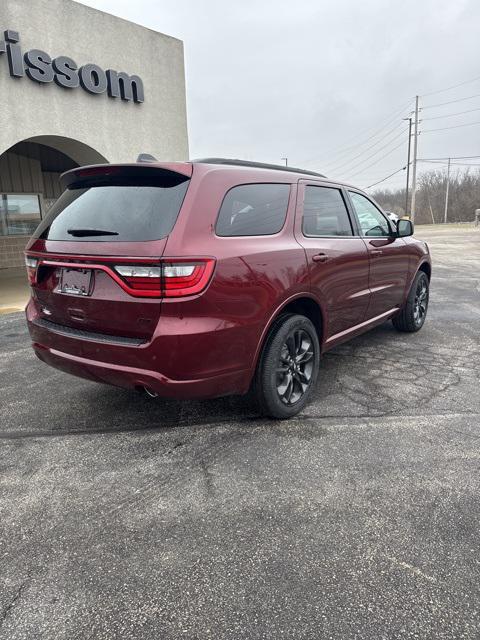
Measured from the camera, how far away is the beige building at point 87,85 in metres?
7.98

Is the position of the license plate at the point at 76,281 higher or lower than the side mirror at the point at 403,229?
lower

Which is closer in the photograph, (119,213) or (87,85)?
(119,213)

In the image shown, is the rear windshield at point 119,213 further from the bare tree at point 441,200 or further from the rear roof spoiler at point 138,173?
the bare tree at point 441,200

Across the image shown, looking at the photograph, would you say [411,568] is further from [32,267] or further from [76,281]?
[32,267]

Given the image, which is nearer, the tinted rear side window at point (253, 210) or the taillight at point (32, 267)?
the tinted rear side window at point (253, 210)

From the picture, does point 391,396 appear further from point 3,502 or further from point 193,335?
point 3,502

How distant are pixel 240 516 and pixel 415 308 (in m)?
4.12

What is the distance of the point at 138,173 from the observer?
2.80 meters

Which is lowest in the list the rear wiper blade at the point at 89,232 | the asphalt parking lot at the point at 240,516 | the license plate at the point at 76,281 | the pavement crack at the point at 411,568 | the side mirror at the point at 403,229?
the pavement crack at the point at 411,568

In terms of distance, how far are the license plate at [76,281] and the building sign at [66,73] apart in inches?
274

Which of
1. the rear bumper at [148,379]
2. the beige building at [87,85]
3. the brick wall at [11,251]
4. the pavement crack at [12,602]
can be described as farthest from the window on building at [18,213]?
the pavement crack at [12,602]

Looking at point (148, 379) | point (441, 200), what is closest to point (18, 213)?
point (148, 379)

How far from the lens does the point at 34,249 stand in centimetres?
318

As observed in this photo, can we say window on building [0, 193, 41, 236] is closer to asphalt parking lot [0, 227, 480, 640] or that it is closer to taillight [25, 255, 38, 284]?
asphalt parking lot [0, 227, 480, 640]
